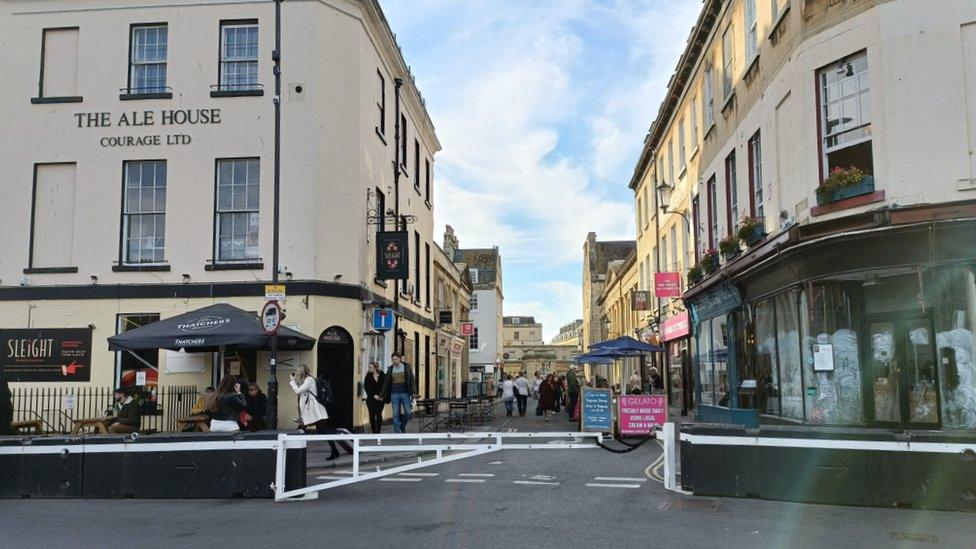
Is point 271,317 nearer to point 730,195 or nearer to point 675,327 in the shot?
point 730,195

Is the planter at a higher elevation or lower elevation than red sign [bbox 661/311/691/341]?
higher

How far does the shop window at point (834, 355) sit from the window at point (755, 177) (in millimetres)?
3855

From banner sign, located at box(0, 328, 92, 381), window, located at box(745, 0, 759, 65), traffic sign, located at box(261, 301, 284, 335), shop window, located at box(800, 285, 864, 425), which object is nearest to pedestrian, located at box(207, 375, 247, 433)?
traffic sign, located at box(261, 301, 284, 335)

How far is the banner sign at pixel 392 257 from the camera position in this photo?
2053 cm

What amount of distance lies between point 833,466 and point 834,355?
204 inches

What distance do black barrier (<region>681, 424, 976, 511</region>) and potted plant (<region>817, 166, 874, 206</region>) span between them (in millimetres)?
5220

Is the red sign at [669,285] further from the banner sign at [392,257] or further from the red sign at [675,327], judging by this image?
the banner sign at [392,257]

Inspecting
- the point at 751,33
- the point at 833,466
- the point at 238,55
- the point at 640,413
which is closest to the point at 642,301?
the point at 640,413

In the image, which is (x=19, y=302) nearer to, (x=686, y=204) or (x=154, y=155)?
(x=154, y=155)

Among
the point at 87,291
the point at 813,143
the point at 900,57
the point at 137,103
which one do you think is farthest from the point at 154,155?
the point at 900,57

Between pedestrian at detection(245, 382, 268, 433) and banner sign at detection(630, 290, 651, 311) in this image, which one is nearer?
pedestrian at detection(245, 382, 268, 433)

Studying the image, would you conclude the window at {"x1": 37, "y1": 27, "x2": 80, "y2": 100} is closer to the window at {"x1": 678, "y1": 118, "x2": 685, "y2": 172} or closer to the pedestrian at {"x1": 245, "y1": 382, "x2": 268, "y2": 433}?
the pedestrian at {"x1": 245, "y1": 382, "x2": 268, "y2": 433}

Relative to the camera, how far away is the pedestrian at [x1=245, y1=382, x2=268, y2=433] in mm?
12617

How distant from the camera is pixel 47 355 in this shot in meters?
18.6
